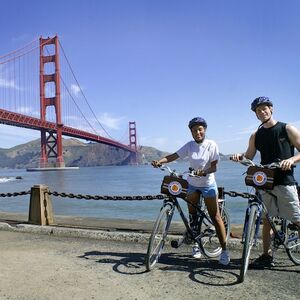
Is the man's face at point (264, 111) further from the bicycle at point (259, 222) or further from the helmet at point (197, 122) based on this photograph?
the helmet at point (197, 122)

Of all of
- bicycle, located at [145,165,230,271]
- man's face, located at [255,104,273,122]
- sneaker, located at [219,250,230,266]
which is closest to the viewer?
man's face, located at [255,104,273,122]

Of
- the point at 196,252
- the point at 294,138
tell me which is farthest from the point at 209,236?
the point at 294,138

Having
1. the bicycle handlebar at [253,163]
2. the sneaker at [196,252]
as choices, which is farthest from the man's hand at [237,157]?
the sneaker at [196,252]

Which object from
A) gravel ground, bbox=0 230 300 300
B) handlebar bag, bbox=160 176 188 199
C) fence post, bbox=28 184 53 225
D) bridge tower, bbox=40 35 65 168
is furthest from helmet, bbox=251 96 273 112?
bridge tower, bbox=40 35 65 168

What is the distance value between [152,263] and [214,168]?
0.99 metres

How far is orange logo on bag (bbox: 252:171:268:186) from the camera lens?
3291 mm

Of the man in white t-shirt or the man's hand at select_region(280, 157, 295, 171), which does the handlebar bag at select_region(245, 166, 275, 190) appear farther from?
the man in white t-shirt

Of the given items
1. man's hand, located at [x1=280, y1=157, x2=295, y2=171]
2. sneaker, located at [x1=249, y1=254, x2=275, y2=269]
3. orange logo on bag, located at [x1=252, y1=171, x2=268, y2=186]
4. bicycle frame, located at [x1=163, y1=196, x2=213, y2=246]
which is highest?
man's hand, located at [x1=280, y1=157, x2=295, y2=171]

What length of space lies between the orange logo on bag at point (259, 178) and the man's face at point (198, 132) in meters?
0.63

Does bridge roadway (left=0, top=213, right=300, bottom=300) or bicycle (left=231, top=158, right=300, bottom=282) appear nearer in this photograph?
bridge roadway (left=0, top=213, right=300, bottom=300)

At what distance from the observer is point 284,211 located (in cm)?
337

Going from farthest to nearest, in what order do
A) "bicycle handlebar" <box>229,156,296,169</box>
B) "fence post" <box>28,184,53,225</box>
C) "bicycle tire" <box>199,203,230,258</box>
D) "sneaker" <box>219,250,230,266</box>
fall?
1. "fence post" <box>28,184,53,225</box>
2. "bicycle tire" <box>199,203,230,258</box>
3. "sneaker" <box>219,250,230,266</box>
4. "bicycle handlebar" <box>229,156,296,169</box>

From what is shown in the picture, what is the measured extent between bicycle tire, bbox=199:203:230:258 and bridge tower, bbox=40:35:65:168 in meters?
53.8

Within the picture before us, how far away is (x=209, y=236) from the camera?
3.93 m
